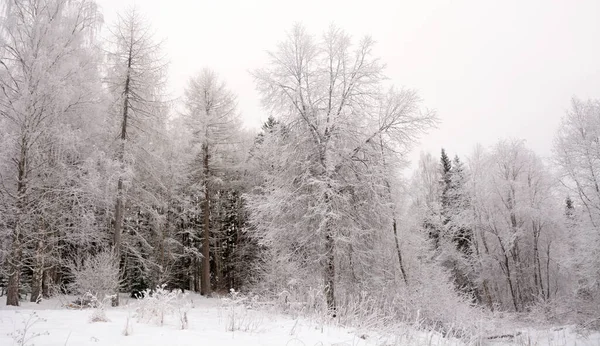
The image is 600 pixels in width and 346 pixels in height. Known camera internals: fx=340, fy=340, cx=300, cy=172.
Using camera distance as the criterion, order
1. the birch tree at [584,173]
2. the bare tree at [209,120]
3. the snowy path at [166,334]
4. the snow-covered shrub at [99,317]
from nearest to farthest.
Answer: the snowy path at [166,334] < the snow-covered shrub at [99,317] < the birch tree at [584,173] < the bare tree at [209,120]

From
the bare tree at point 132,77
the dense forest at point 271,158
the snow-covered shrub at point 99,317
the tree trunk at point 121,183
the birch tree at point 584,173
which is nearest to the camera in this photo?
the snow-covered shrub at point 99,317

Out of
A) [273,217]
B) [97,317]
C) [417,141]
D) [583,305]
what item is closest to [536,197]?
[583,305]

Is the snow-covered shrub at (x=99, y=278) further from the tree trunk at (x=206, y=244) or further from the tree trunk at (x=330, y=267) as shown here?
the tree trunk at (x=206, y=244)

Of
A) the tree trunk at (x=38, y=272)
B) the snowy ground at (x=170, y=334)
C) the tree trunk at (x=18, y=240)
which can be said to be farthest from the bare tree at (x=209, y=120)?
the snowy ground at (x=170, y=334)

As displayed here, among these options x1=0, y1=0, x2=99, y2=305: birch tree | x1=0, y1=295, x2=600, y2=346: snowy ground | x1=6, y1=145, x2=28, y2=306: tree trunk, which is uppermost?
x1=0, y1=0, x2=99, y2=305: birch tree

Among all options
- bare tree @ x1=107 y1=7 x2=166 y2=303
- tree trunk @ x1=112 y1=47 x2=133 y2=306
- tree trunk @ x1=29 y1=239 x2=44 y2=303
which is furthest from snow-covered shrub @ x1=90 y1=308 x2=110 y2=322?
bare tree @ x1=107 y1=7 x2=166 y2=303

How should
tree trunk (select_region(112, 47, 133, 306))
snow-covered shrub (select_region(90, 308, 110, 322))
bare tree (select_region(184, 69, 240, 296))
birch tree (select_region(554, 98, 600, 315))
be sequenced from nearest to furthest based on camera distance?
snow-covered shrub (select_region(90, 308, 110, 322))
tree trunk (select_region(112, 47, 133, 306))
birch tree (select_region(554, 98, 600, 315))
bare tree (select_region(184, 69, 240, 296))

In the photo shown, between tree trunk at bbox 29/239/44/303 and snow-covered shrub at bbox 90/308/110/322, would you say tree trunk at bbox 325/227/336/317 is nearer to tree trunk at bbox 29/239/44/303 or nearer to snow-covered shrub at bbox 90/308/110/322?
snow-covered shrub at bbox 90/308/110/322

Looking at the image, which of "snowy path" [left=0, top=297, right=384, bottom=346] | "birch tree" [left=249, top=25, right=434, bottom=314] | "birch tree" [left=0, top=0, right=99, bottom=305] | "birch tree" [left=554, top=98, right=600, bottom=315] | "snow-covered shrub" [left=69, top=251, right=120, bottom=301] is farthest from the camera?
"birch tree" [left=554, top=98, right=600, bottom=315]

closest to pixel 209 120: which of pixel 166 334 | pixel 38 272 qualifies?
pixel 38 272

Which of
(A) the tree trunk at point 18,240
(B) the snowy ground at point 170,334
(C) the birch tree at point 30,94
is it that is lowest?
(B) the snowy ground at point 170,334

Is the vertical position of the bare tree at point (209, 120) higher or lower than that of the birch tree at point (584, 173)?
higher

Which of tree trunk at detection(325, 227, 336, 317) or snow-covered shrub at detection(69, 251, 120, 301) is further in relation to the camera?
tree trunk at detection(325, 227, 336, 317)

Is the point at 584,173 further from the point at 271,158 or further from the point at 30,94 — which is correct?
the point at 30,94
